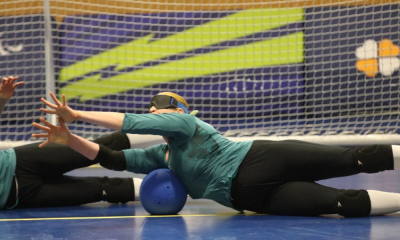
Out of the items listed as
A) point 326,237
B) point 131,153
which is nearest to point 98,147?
point 131,153

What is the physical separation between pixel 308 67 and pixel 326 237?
545 cm

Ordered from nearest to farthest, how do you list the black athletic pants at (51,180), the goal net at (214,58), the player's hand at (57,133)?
the player's hand at (57,133), the black athletic pants at (51,180), the goal net at (214,58)

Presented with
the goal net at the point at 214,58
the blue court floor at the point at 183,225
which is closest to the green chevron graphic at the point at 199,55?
the goal net at the point at 214,58

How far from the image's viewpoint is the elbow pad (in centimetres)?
361

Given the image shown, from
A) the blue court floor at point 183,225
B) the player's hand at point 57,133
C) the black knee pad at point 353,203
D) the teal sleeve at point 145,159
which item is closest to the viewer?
the blue court floor at point 183,225

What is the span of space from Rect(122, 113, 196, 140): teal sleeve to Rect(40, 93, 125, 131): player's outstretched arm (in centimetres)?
5

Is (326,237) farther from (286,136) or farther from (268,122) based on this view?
(268,122)

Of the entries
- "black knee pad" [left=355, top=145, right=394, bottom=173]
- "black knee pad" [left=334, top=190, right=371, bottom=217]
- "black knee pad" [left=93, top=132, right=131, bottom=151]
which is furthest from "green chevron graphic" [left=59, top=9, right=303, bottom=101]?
"black knee pad" [left=334, top=190, right=371, bottom=217]

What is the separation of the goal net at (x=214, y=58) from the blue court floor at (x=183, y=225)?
148 inches

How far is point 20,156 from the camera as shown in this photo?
155 inches

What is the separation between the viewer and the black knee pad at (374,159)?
3.37 m

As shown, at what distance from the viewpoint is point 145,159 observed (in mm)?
3766

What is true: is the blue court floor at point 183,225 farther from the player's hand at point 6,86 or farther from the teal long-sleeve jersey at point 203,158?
the player's hand at point 6,86

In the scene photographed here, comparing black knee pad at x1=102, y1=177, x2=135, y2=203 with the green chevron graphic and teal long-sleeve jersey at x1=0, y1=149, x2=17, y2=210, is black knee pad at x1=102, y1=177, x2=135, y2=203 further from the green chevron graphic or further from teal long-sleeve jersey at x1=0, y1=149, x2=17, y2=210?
the green chevron graphic
